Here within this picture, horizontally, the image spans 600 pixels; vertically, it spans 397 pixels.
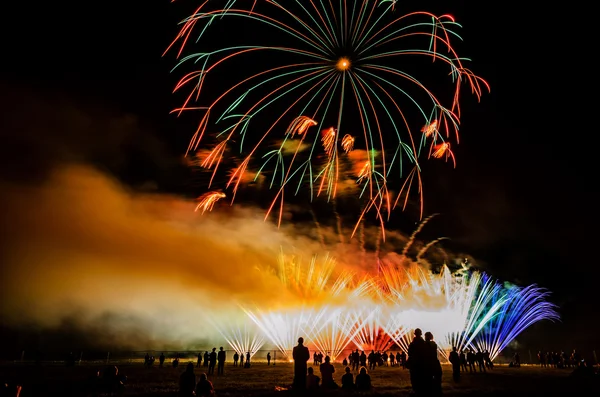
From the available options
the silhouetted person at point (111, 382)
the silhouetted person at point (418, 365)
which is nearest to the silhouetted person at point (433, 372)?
the silhouetted person at point (418, 365)

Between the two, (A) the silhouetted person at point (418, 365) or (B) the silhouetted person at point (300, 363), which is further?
(B) the silhouetted person at point (300, 363)

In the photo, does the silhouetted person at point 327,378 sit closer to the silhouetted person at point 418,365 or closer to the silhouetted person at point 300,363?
the silhouetted person at point 300,363

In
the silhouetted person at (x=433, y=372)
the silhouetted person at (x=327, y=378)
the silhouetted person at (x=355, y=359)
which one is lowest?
the silhouetted person at (x=355, y=359)

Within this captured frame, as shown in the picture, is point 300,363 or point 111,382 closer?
point 300,363

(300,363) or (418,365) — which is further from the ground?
(418,365)

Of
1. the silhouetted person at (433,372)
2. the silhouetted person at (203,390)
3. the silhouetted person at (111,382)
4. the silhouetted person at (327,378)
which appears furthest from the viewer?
the silhouetted person at (327,378)

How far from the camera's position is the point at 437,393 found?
9.67 meters

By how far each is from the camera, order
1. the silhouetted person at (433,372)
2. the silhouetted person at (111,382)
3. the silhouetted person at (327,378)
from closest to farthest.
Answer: the silhouetted person at (433,372) < the silhouetted person at (111,382) < the silhouetted person at (327,378)

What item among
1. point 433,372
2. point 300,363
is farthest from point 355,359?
point 433,372

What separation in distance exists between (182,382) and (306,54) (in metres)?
13.9

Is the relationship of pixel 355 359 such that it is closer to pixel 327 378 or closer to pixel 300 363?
pixel 327 378

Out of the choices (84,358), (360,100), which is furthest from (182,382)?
(84,358)

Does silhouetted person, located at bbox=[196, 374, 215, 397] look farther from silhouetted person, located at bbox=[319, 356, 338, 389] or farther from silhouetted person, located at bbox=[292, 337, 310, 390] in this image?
silhouetted person, located at bbox=[319, 356, 338, 389]

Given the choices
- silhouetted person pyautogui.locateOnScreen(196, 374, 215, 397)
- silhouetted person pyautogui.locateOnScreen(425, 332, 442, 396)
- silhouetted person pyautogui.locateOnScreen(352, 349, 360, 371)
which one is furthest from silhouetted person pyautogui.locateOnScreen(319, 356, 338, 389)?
silhouetted person pyautogui.locateOnScreen(352, 349, 360, 371)
